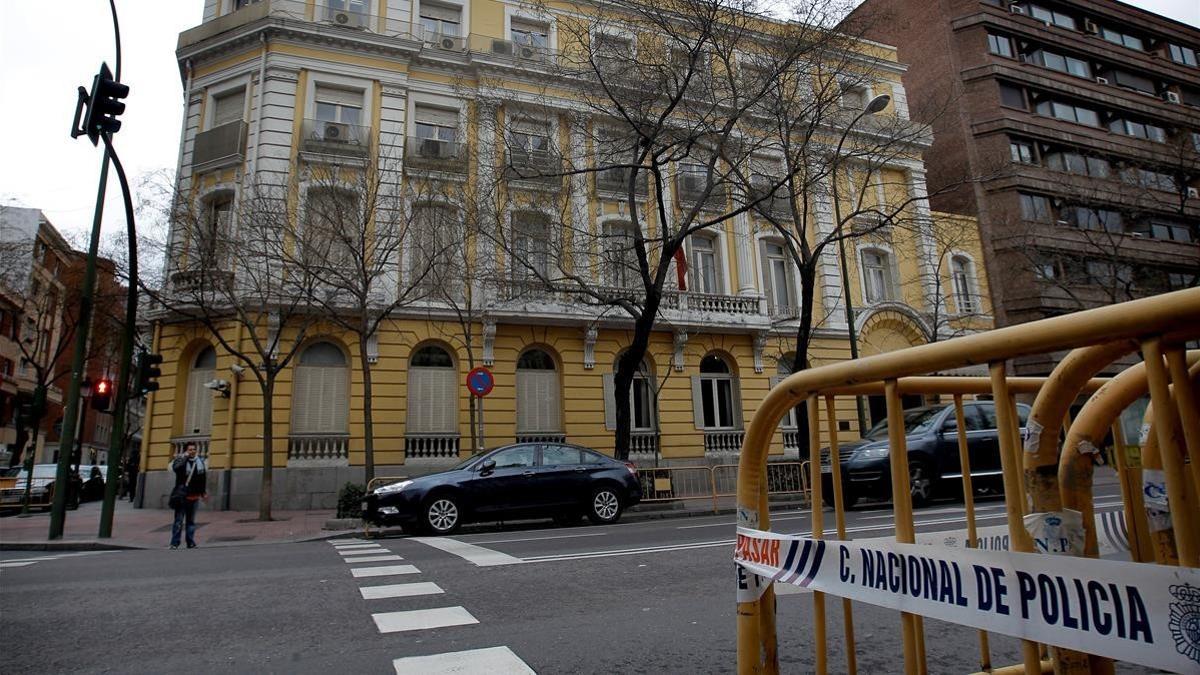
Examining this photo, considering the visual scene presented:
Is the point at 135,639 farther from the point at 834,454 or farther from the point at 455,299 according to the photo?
the point at 455,299

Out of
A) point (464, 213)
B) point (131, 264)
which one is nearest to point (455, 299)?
point (464, 213)

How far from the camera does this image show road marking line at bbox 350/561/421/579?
22.2 feet

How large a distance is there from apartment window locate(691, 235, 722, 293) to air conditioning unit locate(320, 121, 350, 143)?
11.6 metres

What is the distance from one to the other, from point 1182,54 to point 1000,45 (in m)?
16.4

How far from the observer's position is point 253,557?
350 inches

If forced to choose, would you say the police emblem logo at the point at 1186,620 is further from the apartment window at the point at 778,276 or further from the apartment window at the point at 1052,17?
the apartment window at the point at 1052,17

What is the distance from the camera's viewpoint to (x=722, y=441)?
73.2 ft

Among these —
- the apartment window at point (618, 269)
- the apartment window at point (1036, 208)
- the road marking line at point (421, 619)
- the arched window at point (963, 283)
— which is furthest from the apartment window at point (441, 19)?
the apartment window at point (1036, 208)

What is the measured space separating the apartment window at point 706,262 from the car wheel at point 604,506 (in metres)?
11.9

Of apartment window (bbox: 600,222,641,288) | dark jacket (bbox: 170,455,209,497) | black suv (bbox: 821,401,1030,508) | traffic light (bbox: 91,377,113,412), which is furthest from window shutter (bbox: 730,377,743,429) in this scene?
traffic light (bbox: 91,377,113,412)

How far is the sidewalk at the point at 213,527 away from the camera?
12000mm

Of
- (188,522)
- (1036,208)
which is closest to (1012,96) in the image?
(1036,208)

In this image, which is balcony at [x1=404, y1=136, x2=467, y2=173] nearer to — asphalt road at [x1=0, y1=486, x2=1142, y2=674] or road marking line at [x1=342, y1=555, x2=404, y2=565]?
road marking line at [x1=342, y1=555, x2=404, y2=565]

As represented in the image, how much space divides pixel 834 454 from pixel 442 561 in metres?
6.05
